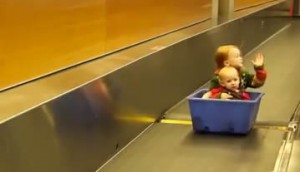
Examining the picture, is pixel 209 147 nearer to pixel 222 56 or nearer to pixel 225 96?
pixel 225 96

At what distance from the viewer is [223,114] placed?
1404mm

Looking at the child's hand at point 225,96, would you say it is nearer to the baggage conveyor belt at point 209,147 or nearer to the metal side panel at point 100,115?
the baggage conveyor belt at point 209,147

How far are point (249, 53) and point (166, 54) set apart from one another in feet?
3.85

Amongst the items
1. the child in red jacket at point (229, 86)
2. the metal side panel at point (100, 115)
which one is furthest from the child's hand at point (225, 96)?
the metal side panel at point (100, 115)

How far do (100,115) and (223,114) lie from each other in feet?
0.95

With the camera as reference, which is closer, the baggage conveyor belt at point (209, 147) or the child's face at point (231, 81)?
the baggage conveyor belt at point (209, 147)

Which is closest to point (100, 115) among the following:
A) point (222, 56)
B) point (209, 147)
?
point (209, 147)

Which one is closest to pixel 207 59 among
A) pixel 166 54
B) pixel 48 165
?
pixel 166 54

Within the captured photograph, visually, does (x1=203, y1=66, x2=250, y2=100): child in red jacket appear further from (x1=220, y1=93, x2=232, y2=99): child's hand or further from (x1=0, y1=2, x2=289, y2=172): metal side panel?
(x1=0, y1=2, x2=289, y2=172): metal side panel

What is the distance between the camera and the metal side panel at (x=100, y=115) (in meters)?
0.99

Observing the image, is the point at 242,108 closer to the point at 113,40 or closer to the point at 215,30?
the point at 113,40

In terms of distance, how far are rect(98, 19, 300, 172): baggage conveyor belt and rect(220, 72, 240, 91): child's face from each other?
113 mm

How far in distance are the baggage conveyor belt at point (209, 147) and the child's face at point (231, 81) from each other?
0.11 metres

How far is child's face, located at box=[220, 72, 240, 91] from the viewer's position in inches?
55.9
